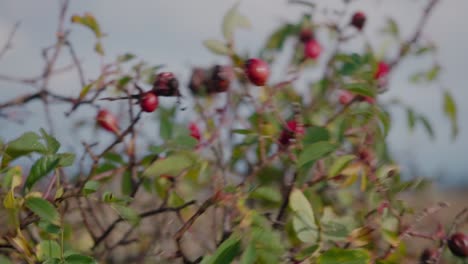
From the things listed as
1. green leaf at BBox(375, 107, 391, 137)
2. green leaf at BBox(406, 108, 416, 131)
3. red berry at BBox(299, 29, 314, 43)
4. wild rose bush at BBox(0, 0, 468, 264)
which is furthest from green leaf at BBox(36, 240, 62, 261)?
red berry at BBox(299, 29, 314, 43)

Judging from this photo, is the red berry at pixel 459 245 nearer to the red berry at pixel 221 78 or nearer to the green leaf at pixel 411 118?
the green leaf at pixel 411 118

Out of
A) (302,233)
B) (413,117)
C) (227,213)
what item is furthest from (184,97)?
(413,117)

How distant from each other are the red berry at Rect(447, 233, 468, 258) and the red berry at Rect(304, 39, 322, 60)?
84 centimetres

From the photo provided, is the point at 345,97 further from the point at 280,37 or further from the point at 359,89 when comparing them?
the point at 359,89

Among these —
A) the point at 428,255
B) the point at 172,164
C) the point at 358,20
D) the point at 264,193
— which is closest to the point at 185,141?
the point at 172,164

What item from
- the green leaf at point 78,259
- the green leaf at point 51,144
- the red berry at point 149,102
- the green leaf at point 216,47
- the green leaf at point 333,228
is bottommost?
the green leaf at point 333,228

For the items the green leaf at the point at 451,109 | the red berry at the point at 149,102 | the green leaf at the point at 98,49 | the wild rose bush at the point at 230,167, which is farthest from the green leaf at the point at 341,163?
the green leaf at the point at 451,109

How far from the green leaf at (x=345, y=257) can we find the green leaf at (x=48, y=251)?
1.31 ft

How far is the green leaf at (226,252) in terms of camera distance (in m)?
0.87

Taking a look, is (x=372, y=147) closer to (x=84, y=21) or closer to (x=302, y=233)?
(x=302, y=233)

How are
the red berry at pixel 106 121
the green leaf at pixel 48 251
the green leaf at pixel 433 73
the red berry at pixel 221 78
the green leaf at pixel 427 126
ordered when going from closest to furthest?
the green leaf at pixel 48 251 → the red berry at pixel 221 78 → the red berry at pixel 106 121 → the green leaf at pixel 427 126 → the green leaf at pixel 433 73

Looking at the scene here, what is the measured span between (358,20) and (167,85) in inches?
33.9

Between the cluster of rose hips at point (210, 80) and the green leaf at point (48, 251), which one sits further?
the cluster of rose hips at point (210, 80)

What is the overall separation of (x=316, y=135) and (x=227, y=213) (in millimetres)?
218
